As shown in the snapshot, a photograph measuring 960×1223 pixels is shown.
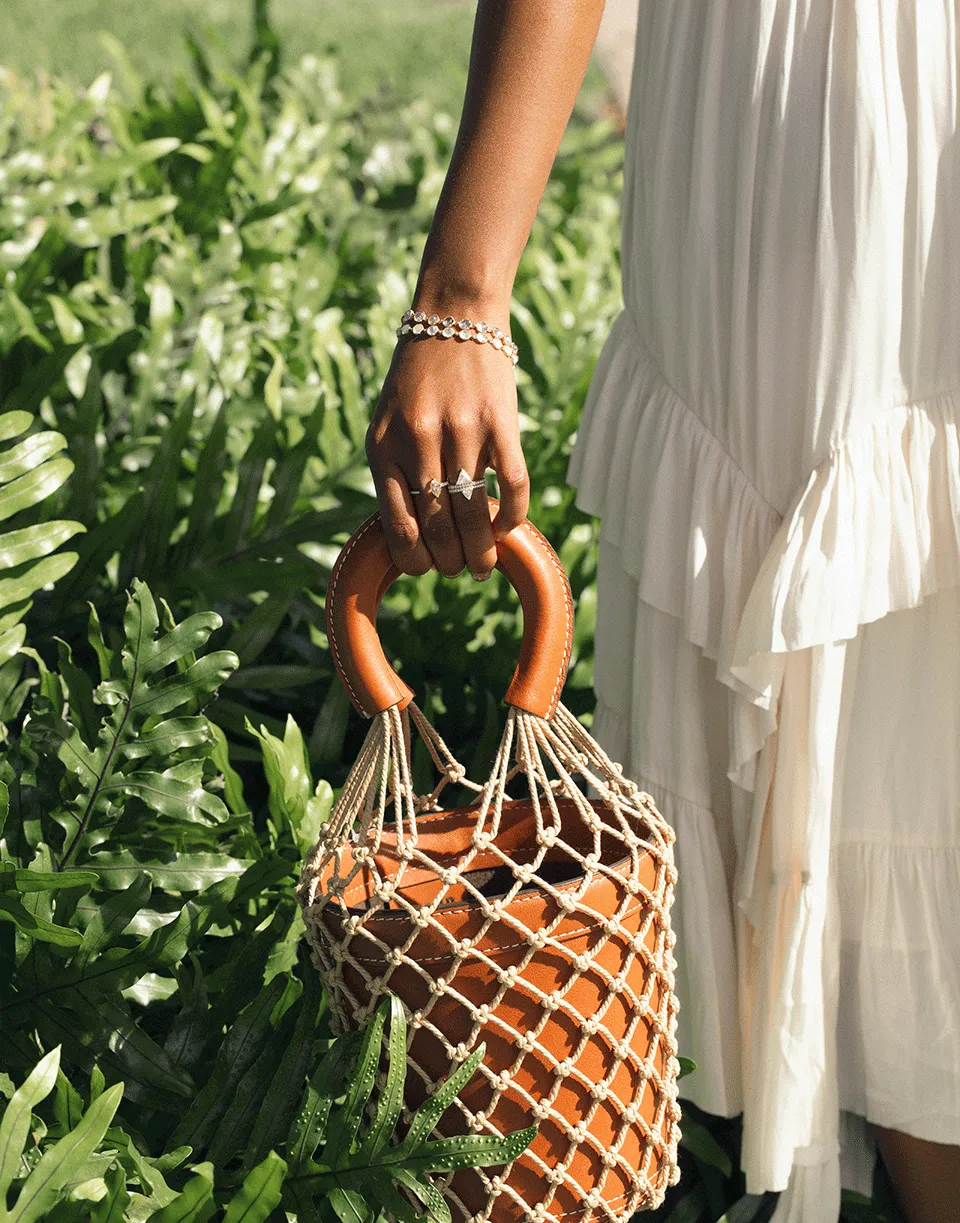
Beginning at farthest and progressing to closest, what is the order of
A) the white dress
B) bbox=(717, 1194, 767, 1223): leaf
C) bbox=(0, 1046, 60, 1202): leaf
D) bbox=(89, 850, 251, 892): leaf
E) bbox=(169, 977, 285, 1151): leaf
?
bbox=(717, 1194, 767, 1223): leaf < bbox=(89, 850, 251, 892): leaf < bbox=(169, 977, 285, 1151): leaf < the white dress < bbox=(0, 1046, 60, 1202): leaf

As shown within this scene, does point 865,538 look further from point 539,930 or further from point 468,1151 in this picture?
point 468,1151

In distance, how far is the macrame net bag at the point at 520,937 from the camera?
907mm

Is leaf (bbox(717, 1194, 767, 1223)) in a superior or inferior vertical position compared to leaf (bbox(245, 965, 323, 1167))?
inferior

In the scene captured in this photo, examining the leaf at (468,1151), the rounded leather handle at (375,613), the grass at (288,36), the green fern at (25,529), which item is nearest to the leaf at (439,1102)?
the leaf at (468,1151)

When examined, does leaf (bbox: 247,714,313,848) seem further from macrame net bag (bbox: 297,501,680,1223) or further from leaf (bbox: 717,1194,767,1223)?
leaf (bbox: 717,1194,767,1223)

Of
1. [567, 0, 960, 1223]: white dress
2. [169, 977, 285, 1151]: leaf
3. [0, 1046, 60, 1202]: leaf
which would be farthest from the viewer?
[169, 977, 285, 1151]: leaf

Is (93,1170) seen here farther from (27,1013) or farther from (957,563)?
(957,563)

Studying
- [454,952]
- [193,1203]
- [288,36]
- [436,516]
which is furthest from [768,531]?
[288,36]

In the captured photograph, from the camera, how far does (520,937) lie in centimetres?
90

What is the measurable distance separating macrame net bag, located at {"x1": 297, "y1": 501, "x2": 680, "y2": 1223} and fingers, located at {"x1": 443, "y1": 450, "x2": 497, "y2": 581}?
0.11ft

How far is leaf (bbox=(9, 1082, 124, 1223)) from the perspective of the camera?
2.97ft

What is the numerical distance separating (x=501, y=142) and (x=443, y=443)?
0.21 metres

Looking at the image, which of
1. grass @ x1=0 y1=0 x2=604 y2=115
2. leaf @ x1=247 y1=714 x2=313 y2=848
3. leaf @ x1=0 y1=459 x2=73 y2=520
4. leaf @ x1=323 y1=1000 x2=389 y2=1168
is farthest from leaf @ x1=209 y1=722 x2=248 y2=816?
grass @ x1=0 y1=0 x2=604 y2=115

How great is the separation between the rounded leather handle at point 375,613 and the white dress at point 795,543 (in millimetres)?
198
